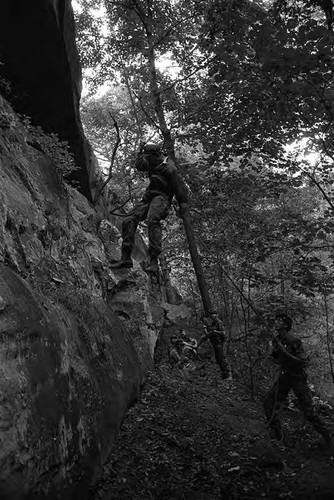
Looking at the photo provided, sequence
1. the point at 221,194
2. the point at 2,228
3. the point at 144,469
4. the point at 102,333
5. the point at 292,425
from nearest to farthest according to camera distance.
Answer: the point at 2,228 → the point at 144,469 → the point at 102,333 → the point at 292,425 → the point at 221,194

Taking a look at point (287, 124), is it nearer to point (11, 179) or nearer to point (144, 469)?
point (11, 179)

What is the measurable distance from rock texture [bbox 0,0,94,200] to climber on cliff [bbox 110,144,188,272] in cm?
230

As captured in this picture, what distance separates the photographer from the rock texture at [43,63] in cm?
681

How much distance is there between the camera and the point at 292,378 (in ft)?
24.5

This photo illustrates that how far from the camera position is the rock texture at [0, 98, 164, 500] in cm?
292

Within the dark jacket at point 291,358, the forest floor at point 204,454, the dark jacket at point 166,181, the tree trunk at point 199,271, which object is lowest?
the forest floor at point 204,454

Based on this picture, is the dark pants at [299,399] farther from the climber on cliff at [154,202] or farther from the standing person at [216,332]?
the climber on cliff at [154,202]

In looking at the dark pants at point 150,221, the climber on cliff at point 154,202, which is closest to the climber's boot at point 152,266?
the climber on cliff at point 154,202

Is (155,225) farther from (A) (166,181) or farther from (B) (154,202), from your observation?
(A) (166,181)

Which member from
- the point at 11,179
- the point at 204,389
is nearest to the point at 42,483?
the point at 11,179

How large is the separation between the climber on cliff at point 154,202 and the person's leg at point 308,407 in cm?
350

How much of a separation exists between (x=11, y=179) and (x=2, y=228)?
1.44 metres

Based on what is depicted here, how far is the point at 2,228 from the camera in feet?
14.2

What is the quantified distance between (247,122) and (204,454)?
20.5ft
